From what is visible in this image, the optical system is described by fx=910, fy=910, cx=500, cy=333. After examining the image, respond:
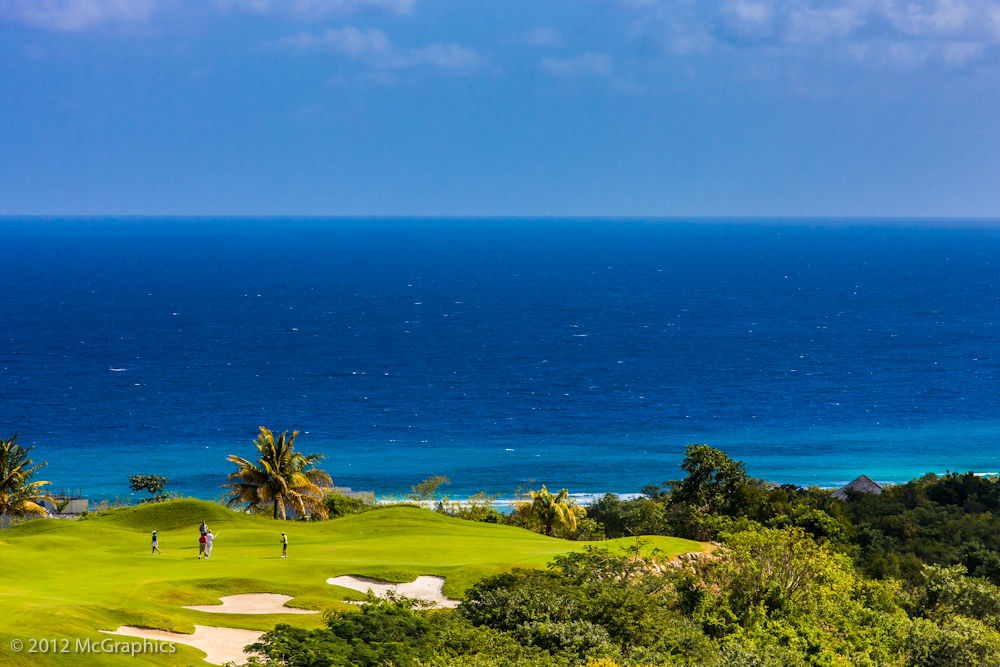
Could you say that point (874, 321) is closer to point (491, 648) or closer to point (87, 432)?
point (87, 432)

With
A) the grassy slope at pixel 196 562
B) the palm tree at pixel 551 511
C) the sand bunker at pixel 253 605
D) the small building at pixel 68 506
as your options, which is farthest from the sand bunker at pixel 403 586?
the small building at pixel 68 506

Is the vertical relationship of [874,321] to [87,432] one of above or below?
above

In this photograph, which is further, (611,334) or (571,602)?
(611,334)

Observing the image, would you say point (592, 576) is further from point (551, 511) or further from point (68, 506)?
point (68, 506)

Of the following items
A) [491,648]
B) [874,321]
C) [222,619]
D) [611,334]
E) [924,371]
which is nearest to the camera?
[491,648]

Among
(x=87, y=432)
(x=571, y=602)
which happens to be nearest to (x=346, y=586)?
(x=571, y=602)

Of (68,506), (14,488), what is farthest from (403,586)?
(68,506)

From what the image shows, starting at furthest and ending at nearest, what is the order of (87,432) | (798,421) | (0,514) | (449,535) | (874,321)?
(874,321)
(798,421)
(87,432)
(0,514)
(449,535)
